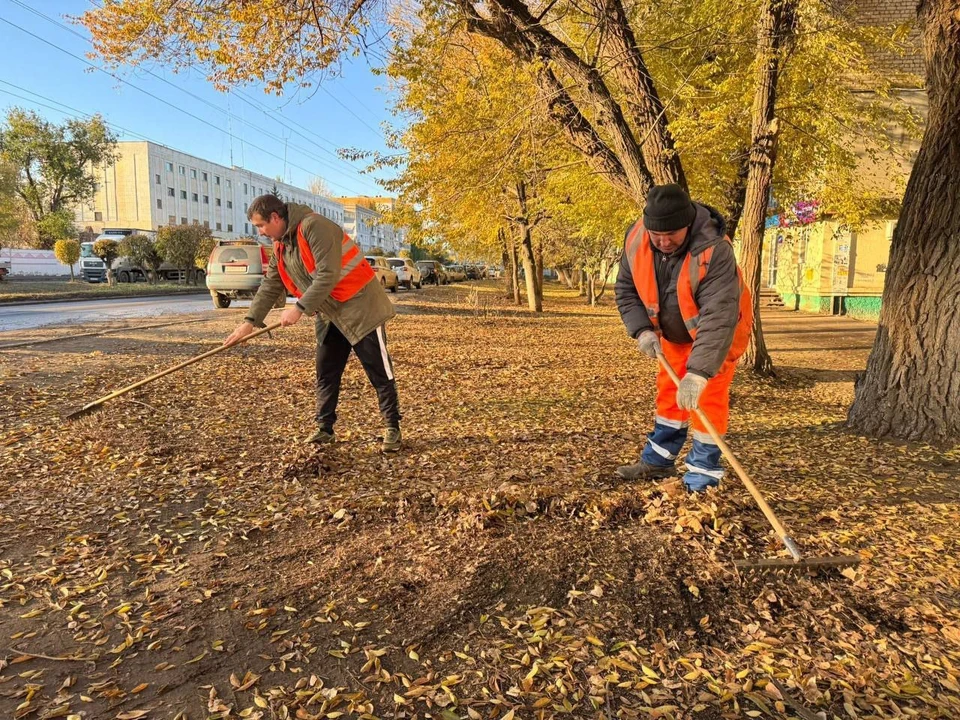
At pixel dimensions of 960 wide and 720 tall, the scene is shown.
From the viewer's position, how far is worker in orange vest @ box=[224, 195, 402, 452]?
4.09 m

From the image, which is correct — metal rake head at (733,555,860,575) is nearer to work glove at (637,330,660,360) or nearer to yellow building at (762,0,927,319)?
work glove at (637,330,660,360)

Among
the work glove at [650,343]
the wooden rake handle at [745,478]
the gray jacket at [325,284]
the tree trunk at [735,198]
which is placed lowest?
the wooden rake handle at [745,478]

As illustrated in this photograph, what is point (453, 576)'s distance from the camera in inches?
109

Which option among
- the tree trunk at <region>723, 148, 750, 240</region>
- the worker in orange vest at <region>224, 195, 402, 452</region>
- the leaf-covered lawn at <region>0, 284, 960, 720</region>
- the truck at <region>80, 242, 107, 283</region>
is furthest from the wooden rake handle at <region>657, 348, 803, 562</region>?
the truck at <region>80, 242, 107, 283</region>

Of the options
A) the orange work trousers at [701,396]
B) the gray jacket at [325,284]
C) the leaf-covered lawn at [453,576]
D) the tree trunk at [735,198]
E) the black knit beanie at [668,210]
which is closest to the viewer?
the leaf-covered lawn at [453,576]

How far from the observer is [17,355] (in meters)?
8.19

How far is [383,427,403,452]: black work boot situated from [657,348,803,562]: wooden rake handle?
6.57ft

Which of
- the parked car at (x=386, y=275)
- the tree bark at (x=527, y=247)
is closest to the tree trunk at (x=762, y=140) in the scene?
the tree bark at (x=527, y=247)

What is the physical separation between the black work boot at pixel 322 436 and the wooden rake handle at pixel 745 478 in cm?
250

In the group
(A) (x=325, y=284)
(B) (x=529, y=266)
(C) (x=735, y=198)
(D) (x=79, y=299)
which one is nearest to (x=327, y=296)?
(A) (x=325, y=284)

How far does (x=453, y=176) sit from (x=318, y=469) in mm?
7104

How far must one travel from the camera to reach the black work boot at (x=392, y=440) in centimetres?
453

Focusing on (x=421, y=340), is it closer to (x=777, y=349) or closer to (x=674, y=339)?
(x=777, y=349)

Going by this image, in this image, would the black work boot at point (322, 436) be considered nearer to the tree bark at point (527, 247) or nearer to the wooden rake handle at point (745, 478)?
the wooden rake handle at point (745, 478)
